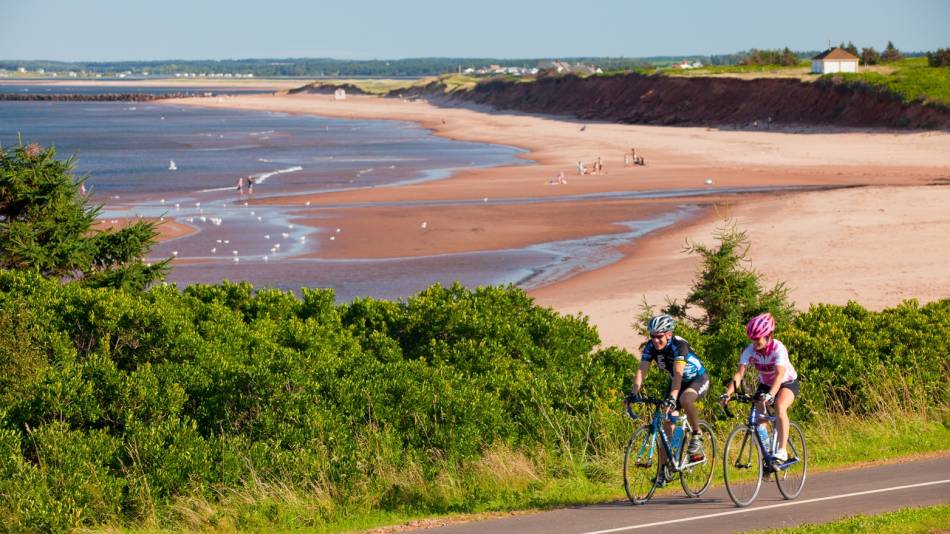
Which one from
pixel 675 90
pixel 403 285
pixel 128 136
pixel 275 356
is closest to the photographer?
pixel 275 356

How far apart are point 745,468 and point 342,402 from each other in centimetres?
420

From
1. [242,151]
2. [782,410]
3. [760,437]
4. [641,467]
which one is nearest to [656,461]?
[641,467]

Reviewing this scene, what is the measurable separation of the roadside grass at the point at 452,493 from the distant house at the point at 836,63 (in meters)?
93.1

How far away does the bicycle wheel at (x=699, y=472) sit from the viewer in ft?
34.3

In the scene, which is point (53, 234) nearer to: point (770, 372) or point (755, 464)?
point (755, 464)

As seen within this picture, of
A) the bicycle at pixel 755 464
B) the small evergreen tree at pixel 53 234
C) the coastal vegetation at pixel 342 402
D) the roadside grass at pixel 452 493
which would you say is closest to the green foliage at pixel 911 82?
the coastal vegetation at pixel 342 402

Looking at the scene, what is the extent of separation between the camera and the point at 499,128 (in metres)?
110

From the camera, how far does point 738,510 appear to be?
1033 cm

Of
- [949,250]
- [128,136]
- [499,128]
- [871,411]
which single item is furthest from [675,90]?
[871,411]

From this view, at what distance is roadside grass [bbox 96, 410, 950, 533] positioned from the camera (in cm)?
1055

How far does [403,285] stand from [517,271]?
3825 mm

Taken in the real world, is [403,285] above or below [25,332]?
below

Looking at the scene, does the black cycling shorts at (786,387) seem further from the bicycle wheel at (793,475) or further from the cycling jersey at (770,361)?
the bicycle wheel at (793,475)

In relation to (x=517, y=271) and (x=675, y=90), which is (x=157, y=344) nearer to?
(x=517, y=271)
